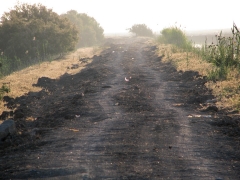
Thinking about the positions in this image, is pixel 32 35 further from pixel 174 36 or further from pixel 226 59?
pixel 226 59

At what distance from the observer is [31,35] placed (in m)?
30.7

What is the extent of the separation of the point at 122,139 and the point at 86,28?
54.2 metres

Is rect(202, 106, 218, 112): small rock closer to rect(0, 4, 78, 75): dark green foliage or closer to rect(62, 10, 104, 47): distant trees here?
Result: rect(0, 4, 78, 75): dark green foliage

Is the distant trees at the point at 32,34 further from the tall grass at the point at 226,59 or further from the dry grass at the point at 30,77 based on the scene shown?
the tall grass at the point at 226,59

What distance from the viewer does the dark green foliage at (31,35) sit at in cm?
3011

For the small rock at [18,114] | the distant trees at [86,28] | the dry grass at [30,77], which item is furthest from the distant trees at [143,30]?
the small rock at [18,114]

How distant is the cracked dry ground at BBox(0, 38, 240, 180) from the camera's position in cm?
593

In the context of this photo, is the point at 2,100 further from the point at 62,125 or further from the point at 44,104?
the point at 62,125

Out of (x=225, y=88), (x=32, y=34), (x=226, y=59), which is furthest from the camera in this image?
(x=32, y=34)

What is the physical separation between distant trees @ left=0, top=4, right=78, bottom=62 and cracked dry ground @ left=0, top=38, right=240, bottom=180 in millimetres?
16953

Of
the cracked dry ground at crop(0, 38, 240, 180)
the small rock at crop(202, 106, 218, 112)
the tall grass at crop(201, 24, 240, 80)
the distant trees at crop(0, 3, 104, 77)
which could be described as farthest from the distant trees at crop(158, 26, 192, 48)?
the small rock at crop(202, 106, 218, 112)

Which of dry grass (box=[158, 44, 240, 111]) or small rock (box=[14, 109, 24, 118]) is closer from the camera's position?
dry grass (box=[158, 44, 240, 111])

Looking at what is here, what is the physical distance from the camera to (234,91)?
1212cm

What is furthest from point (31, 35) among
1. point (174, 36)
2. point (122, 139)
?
point (122, 139)
